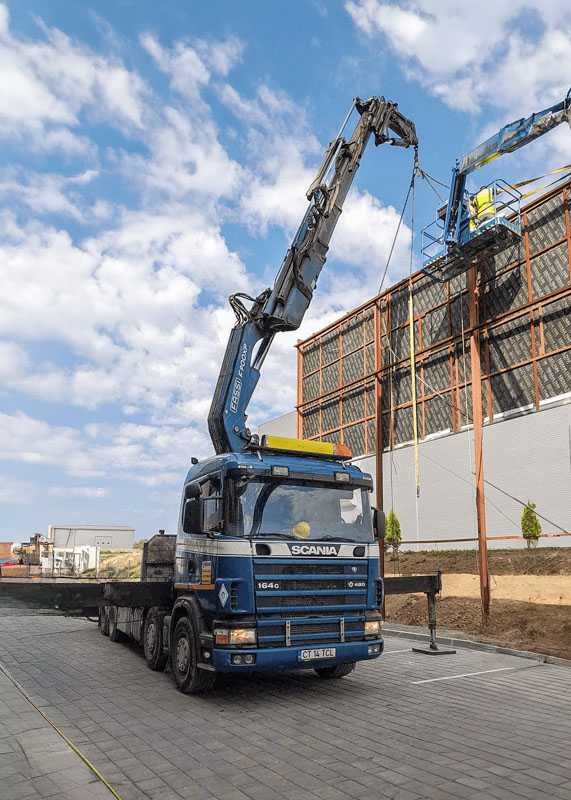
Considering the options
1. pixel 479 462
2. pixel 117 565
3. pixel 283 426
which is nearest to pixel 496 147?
pixel 479 462

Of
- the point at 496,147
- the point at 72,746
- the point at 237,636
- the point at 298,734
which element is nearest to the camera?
the point at 72,746

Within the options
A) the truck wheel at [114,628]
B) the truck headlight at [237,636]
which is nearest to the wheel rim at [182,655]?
the truck headlight at [237,636]

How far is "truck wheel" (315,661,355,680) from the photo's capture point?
8.97 metres

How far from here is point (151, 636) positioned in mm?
10039

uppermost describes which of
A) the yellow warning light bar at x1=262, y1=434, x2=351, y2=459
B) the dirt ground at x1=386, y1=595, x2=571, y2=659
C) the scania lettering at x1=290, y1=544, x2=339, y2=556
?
the yellow warning light bar at x1=262, y1=434, x2=351, y2=459

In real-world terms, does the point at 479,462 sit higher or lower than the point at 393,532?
higher

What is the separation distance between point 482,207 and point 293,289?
315 inches

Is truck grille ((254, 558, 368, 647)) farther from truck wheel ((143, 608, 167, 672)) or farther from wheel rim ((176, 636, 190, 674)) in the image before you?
truck wheel ((143, 608, 167, 672))

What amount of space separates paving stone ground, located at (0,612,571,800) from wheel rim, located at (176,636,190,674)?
33cm

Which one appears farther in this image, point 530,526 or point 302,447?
point 530,526

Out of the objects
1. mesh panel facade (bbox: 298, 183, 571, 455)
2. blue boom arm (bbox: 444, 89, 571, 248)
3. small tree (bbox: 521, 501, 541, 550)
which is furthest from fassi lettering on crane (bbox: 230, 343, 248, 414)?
small tree (bbox: 521, 501, 541, 550)

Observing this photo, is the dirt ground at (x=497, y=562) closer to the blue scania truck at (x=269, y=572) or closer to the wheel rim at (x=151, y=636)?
the blue scania truck at (x=269, y=572)

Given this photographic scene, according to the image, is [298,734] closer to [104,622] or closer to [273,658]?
[273,658]

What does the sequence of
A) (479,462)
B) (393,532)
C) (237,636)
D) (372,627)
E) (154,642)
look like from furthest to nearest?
(393,532)
(479,462)
(154,642)
(372,627)
(237,636)
